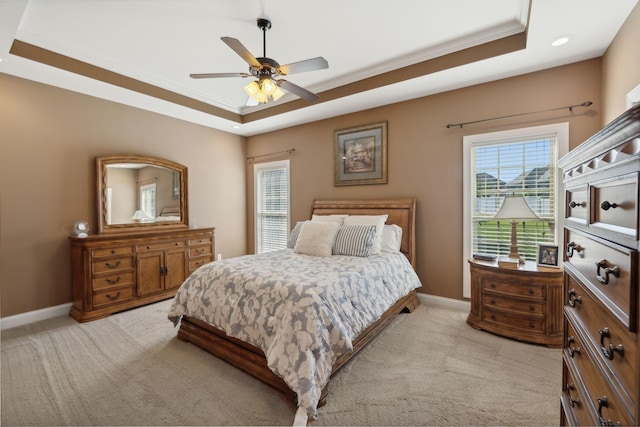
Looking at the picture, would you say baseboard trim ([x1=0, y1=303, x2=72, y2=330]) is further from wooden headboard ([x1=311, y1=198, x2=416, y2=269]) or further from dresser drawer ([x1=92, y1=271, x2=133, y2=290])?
wooden headboard ([x1=311, y1=198, x2=416, y2=269])

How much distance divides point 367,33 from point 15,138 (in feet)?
12.9

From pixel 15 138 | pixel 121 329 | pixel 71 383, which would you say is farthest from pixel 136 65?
pixel 71 383

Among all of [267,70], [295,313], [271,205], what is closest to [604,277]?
[295,313]

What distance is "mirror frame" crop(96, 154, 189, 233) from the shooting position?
3633 mm

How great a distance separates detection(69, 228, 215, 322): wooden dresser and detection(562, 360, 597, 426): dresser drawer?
13.6ft

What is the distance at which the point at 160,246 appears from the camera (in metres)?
3.85

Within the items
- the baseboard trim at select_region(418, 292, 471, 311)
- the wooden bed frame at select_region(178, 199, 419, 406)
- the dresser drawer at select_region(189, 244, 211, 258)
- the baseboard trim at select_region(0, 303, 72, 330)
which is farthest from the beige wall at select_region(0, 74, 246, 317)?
the baseboard trim at select_region(418, 292, 471, 311)

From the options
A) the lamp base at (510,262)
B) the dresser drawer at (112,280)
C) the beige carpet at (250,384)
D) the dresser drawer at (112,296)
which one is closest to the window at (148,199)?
the dresser drawer at (112,280)

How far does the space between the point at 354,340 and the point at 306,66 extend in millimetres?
2287

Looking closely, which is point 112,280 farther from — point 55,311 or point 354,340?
point 354,340

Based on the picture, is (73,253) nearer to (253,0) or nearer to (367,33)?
(253,0)

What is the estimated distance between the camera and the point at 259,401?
1.90m

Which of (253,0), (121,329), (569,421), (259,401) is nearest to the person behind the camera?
(569,421)

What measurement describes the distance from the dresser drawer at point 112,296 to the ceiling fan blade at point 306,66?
3188mm
